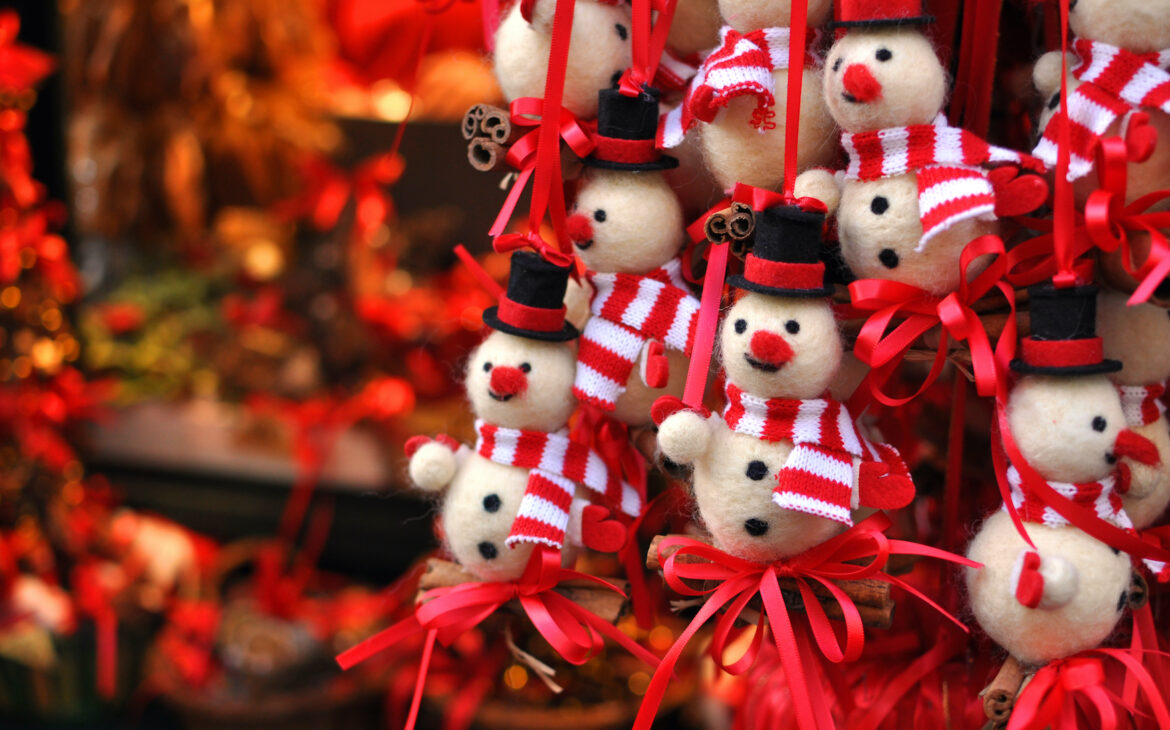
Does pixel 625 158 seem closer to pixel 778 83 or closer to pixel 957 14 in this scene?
pixel 778 83

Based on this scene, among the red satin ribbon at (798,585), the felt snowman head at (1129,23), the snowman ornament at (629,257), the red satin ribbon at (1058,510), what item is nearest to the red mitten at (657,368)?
the snowman ornament at (629,257)

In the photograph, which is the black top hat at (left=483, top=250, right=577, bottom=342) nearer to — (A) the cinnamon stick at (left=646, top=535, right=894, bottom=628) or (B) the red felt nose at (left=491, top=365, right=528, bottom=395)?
(B) the red felt nose at (left=491, top=365, right=528, bottom=395)

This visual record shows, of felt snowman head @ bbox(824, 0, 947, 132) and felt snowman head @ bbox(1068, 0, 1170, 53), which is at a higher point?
felt snowman head @ bbox(1068, 0, 1170, 53)

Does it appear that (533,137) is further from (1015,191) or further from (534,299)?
(1015,191)

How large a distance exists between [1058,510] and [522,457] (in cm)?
35

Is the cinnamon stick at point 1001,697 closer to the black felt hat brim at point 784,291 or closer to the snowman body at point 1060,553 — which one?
the snowman body at point 1060,553

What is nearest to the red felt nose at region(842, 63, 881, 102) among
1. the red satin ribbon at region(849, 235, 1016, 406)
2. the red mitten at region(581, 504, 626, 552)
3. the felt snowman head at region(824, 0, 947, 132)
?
the felt snowman head at region(824, 0, 947, 132)

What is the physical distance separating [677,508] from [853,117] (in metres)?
0.30

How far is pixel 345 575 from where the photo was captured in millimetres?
1800

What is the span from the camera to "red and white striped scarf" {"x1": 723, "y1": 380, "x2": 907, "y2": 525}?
62 centimetres

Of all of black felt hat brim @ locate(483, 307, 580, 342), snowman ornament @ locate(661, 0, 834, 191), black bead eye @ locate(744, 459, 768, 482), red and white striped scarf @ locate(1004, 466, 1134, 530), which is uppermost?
snowman ornament @ locate(661, 0, 834, 191)

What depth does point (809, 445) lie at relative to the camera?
629mm

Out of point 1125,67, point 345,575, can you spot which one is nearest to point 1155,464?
point 1125,67

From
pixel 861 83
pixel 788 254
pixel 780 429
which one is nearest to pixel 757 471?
pixel 780 429
